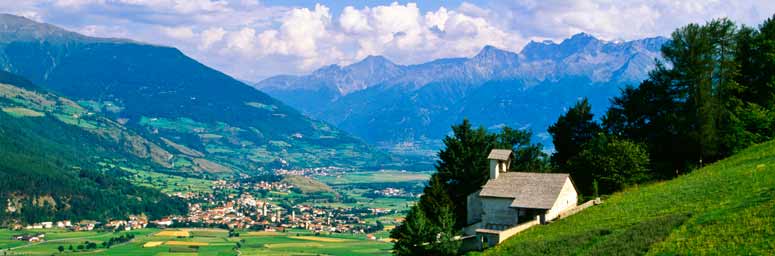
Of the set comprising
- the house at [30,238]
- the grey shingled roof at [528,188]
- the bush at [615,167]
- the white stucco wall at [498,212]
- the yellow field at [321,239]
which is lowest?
the house at [30,238]

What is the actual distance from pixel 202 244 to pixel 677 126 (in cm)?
10638

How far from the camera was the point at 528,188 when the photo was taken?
46.0 m

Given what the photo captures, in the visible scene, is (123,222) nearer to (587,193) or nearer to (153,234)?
(153,234)

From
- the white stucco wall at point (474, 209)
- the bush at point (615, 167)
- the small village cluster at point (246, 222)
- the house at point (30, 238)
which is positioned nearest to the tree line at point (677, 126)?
the bush at point (615, 167)

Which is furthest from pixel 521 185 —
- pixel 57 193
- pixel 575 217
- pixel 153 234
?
pixel 57 193

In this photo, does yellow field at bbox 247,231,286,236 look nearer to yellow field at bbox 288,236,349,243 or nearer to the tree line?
yellow field at bbox 288,236,349,243

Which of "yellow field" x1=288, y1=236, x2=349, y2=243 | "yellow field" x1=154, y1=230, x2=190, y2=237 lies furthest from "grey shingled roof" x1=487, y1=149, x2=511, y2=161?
"yellow field" x1=154, y1=230, x2=190, y2=237

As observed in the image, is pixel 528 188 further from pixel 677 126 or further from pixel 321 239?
pixel 321 239

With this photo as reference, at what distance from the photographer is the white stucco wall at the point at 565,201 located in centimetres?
4447

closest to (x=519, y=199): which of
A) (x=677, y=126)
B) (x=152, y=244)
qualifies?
(x=677, y=126)

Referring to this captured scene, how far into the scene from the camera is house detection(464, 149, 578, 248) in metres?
44.4

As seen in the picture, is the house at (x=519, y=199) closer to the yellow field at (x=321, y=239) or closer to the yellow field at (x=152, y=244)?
the yellow field at (x=321, y=239)

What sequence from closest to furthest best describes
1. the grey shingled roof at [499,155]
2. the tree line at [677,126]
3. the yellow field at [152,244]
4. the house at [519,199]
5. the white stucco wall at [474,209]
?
the house at [519,199] → the grey shingled roof at [499,155] → the white stucco wall at [474,209] → the tree line at [677,126] → the yellow field at [152,244]

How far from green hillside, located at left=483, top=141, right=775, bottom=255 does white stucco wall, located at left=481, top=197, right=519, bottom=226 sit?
4285 mm
